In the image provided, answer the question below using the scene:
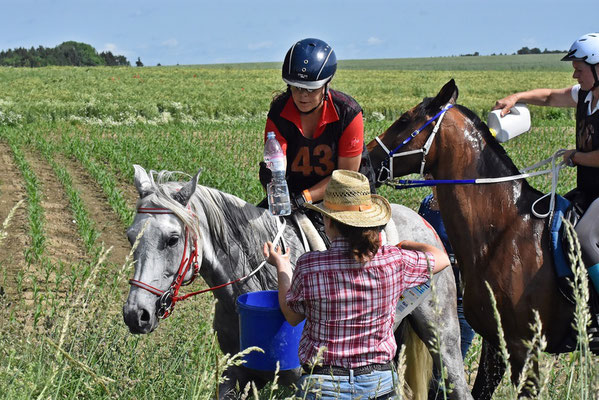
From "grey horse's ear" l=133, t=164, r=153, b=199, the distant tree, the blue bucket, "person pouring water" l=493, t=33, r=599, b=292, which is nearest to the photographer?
the blue bucket

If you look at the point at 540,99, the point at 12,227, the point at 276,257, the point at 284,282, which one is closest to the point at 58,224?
the point at 12,227

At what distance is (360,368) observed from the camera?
290cm

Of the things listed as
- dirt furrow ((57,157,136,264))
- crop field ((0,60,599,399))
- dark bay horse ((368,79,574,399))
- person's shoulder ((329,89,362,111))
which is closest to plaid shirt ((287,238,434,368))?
crop field ((0,60,599,399))

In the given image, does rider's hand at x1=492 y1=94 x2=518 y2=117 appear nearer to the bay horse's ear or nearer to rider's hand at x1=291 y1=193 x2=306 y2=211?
the bay horse's ear

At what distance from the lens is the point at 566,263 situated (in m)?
4.20

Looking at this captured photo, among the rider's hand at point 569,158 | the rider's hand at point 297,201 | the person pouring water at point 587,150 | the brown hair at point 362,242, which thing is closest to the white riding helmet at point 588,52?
the person pouring water at point 587,150

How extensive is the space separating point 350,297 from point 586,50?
2504 millimetres

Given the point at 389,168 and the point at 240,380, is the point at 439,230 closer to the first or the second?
the point at 389,168

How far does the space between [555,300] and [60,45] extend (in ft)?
491

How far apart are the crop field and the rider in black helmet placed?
1.70ft

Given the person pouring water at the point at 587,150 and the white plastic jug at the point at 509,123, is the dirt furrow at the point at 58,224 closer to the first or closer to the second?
the white plastic jug at the point at 509,123

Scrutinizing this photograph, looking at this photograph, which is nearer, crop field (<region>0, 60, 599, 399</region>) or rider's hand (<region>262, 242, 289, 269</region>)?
crop field (<region>0, 60, 599, 399</region>)

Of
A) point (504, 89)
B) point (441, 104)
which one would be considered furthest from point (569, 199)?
point (504, 89)

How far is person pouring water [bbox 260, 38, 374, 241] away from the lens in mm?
3900
